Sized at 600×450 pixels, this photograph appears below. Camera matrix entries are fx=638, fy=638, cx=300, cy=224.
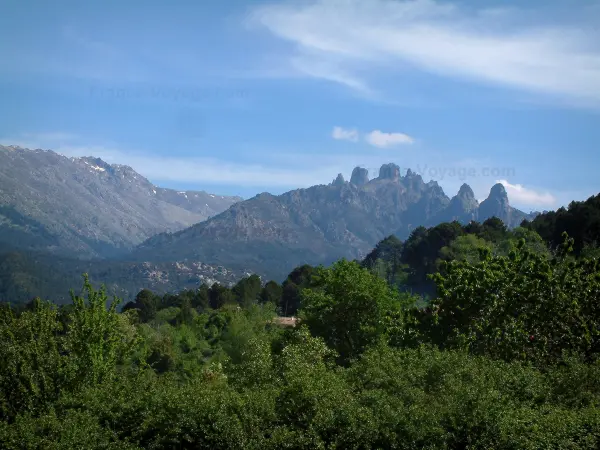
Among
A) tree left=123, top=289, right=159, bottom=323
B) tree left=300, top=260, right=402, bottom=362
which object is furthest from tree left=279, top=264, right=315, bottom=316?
tree left=300, top=260, right=402, bottom=362

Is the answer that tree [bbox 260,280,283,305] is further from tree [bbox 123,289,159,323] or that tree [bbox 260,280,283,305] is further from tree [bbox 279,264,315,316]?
tree [bbox 123,289,159,323]

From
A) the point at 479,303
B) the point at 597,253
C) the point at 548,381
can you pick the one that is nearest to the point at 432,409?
the point at 548,381

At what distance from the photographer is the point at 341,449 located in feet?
35.5

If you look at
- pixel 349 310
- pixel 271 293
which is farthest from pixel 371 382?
pixel 271 293

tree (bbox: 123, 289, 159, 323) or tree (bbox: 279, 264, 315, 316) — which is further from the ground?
tree (bbox: 279, 264, 315, 316)

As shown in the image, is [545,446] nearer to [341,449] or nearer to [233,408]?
[341,449]

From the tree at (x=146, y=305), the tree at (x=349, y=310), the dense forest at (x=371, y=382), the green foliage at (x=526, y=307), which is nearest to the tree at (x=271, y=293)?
the tree at (x=146, y=305)

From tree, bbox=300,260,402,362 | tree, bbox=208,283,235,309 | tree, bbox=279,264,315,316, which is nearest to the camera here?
tree, bbox=300,260,402,362

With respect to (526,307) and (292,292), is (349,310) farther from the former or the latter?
(292,292)

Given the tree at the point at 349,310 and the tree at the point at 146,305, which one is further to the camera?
the tree at the point at 146,305

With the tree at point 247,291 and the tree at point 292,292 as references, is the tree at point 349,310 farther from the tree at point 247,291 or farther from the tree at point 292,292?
the tree at point 247,291

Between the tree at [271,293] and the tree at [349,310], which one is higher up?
the tree at [349,310]

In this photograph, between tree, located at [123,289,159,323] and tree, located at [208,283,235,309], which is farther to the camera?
tree, located at [208,283,235,309]

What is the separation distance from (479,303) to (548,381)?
666 centimetres
